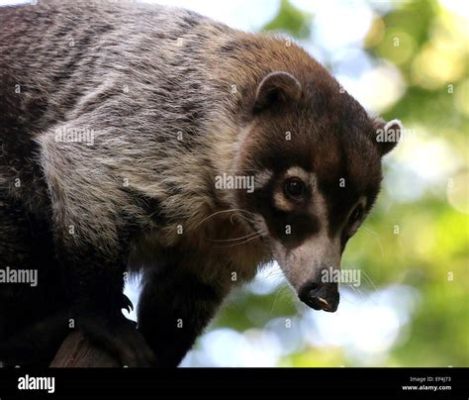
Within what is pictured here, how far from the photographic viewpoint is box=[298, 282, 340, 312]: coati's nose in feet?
20.5

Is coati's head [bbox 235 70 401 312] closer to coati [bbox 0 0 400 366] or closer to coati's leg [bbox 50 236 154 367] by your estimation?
Answer: coati [bbox 0 0 400 366]

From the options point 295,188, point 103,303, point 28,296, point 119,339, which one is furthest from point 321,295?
point 28,296

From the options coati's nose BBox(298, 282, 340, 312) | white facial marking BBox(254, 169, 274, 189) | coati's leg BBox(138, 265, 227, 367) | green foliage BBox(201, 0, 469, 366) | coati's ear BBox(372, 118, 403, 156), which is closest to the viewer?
coati's nose BBox(298, 282, 340, 312)

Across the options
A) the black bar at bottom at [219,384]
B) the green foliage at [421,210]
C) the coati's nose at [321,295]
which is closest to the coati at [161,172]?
the coati's nose at [321,295]

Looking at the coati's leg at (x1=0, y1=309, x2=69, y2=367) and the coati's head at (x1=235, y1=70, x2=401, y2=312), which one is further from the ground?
the coati's head at (x1=235, y1=70, x2=401, y2=312)

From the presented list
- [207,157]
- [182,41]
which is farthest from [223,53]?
[207,157]

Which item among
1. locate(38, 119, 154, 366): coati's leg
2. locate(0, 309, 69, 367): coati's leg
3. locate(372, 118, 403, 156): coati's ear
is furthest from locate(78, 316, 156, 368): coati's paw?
locate(372, 118, 403, 156): coati's ear

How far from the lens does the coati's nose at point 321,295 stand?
6250 mm

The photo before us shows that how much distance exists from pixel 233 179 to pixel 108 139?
38.1 inches

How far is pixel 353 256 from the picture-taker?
10.2 metres

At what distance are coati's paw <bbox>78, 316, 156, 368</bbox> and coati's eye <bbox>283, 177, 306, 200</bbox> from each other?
1.45m

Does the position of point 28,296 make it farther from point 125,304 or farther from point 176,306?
point 176,306

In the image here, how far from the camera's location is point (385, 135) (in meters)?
7.23

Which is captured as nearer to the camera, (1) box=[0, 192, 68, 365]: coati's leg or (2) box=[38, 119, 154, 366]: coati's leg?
(2) box=[38, 119, 154, 366]: coati's leg
